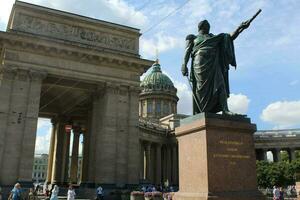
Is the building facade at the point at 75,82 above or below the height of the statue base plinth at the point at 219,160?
above

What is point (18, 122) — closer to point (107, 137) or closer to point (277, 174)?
point (107, 137)

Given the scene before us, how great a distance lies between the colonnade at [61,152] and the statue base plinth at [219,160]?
32.7 meters

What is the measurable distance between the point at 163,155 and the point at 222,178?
214 feet

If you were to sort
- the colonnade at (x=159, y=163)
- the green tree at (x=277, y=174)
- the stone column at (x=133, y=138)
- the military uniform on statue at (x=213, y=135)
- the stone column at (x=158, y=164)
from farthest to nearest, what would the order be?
the colonnade at (x=159, y=163) → the stone column at (x=158, y=164) → the green tree at (x=277, y=174) → the stone column at (x=133, y=138) → the military uniform on statue at (x=213, y=135)

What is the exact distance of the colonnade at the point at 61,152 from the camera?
41.8 m

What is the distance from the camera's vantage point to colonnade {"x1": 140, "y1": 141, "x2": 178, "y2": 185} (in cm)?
6907

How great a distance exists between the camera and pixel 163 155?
74.8 metres

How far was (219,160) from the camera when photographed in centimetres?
1034

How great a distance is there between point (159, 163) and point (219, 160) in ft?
197

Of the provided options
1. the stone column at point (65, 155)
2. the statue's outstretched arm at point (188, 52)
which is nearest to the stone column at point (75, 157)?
the stone column at point (65, 155)

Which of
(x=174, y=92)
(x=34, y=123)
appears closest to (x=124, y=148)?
(x=34, y=123)

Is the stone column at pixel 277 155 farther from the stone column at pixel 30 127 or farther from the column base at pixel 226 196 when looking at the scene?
the column base at pixel 226 196

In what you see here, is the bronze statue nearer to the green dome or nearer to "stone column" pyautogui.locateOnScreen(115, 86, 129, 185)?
"stone column" pyautogui.locateOnScreen(115, 86, 129, 185)

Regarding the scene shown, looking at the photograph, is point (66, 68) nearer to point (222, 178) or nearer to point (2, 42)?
point (2, 42)
